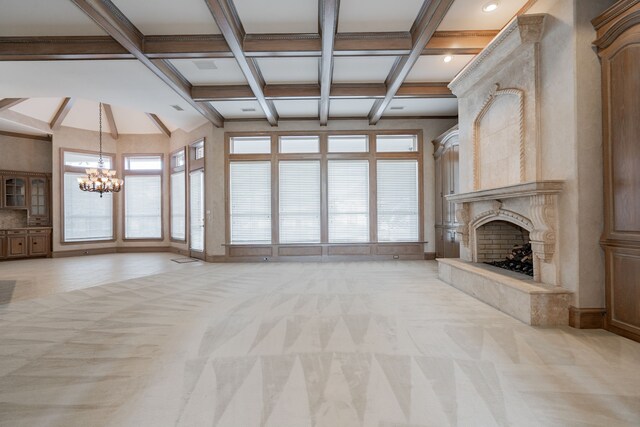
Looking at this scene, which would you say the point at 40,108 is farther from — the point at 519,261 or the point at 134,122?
the point at 519,261

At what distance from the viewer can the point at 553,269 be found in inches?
120

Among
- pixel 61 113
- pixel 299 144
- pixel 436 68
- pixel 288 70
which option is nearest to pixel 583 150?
pixel 436 68

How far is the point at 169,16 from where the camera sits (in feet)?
11.8

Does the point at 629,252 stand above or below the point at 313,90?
below

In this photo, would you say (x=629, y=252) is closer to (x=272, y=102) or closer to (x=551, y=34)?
(x=551, y=34)

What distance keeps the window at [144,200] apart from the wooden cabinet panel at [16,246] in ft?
7.30

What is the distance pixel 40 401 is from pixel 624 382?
3596 millimetres

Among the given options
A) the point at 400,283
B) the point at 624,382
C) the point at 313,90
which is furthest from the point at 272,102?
the point at 624,382

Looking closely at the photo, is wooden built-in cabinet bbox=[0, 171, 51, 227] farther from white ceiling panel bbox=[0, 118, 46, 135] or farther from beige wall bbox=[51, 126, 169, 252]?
white ceiling panel bbox=[0, 118, 46, 135]

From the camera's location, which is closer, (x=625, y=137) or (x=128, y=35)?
(x=625, y=137)

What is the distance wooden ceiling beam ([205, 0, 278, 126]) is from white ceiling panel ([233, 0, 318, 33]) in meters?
0.09

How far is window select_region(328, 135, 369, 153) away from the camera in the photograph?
7234 millimetres

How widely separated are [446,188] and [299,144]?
11.3 feet

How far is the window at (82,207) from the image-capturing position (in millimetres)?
8445
